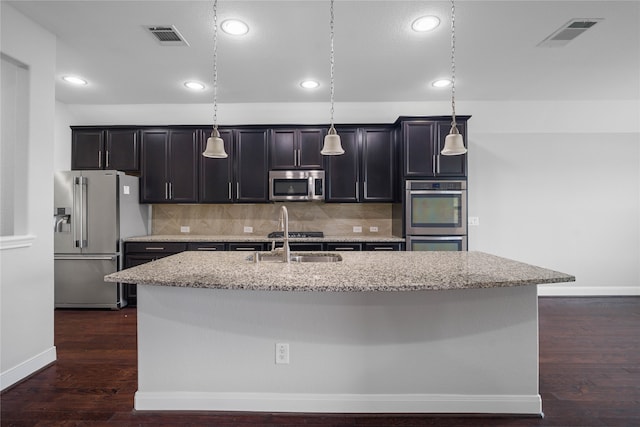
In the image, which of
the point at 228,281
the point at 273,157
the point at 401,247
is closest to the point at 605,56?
the point at 401,247

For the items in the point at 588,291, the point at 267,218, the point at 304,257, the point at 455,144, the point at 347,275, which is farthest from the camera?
the point at 267,218

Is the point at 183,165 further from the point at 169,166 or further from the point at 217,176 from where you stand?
the point at 217,176

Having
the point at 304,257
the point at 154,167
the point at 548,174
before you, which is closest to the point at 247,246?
the point at 304,257

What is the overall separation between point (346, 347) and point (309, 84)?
3.00m

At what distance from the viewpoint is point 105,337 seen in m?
3.04

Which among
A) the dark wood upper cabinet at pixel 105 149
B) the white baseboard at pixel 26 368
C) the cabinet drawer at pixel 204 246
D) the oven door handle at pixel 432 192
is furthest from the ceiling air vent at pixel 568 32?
the white baseboard at pixel 26 368

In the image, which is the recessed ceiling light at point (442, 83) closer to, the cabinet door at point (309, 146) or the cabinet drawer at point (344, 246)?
the cabinet door at point (309, 146)

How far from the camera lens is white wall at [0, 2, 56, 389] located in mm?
2195

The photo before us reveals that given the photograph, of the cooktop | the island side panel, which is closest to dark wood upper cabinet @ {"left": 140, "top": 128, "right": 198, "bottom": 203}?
the cooktop

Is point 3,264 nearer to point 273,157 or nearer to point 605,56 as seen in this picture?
point 273,157

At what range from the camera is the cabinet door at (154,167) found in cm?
421

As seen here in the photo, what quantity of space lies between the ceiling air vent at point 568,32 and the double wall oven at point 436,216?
155 cm

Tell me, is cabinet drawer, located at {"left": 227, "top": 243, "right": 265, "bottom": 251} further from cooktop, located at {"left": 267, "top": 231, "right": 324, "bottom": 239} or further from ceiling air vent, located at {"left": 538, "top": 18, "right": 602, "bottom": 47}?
ceiling air vent, located at {"left": 538, "top": 18, "right": 602, "bottom": 47}

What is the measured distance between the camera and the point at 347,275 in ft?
5.49
